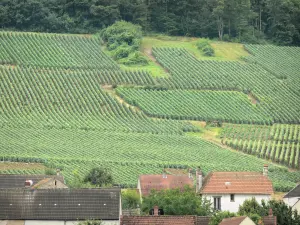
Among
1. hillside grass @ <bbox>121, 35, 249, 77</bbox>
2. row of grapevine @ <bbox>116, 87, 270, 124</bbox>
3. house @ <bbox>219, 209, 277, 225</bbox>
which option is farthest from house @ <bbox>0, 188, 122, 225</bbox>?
hillside grass @ <bbox>121, 35, 249, 77</bbox>

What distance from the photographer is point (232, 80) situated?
16250cm

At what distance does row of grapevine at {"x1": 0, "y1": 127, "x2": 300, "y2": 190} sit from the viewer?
388ft

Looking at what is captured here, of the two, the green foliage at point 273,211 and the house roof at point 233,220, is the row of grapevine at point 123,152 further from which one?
the house roof at point 233,220

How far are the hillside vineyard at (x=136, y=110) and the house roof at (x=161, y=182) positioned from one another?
13.1m

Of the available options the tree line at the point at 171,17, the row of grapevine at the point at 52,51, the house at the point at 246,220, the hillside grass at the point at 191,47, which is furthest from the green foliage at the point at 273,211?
the tree line at the point at 171,17

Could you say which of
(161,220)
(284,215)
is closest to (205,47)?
(284,215)

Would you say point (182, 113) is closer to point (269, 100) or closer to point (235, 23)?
point (269, 100)

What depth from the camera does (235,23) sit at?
183125 millimetres

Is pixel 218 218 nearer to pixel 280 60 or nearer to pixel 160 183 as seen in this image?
pixel 160 183

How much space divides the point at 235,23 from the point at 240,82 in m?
22.4

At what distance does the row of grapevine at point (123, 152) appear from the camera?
118 meters

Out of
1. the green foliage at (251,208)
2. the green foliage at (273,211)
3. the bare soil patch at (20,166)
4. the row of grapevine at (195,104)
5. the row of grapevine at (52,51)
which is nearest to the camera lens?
the green foliage at (273,211)

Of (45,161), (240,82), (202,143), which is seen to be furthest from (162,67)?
(45,161)

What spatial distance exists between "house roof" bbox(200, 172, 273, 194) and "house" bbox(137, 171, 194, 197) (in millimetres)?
4592
